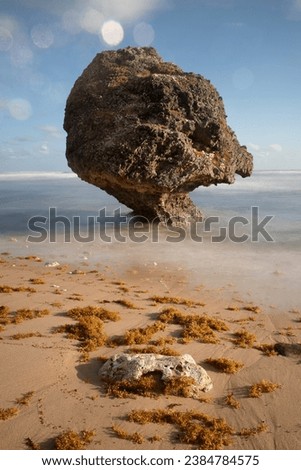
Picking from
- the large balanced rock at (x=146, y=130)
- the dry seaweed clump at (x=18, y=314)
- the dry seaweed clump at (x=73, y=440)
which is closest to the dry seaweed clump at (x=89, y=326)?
the dry seaweed clump at (x=18, y=314)

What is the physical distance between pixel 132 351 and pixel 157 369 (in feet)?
3.35

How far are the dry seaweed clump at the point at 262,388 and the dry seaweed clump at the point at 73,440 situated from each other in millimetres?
2365

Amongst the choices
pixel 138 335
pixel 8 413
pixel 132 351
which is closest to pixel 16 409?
pixel 8 413

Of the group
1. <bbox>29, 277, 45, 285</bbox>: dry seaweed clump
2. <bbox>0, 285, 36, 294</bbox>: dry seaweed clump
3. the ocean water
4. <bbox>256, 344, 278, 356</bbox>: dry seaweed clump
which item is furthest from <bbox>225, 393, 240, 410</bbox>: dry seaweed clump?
<bbox>29, 277, 45, 285</bbox>: dry seaweed clump

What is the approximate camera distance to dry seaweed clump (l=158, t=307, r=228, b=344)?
267 inches

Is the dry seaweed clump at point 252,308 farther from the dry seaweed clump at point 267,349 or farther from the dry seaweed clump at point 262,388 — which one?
the dry seaweed clump at point 262,388

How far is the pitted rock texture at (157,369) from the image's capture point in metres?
5.14

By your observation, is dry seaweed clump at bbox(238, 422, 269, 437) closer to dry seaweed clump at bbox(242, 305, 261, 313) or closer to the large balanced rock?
dry seaweed clump at bbox(242, 305, 261, 313)

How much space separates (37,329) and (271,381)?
4.19 metres

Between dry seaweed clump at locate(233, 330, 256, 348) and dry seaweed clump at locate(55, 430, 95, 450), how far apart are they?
11.0ft
